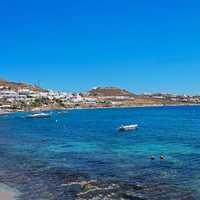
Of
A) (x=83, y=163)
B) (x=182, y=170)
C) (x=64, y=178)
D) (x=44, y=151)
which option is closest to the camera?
(x=64, y=178)

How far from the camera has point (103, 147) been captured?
8044 centimetres

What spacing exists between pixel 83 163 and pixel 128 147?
20763mm

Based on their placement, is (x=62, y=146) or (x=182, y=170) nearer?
(x=182, y=170)

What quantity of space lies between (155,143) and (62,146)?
59.5ft

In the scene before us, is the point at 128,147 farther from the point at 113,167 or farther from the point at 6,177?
the point at 6,177

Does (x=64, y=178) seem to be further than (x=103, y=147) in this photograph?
No

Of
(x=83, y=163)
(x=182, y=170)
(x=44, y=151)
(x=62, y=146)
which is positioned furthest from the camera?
(x=62, y=146)

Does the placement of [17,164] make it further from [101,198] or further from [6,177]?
[101,198]

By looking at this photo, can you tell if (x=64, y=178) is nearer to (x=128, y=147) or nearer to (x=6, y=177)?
(x=6, y=177)

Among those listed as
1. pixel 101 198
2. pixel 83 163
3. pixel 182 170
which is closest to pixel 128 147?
pixel 83 163

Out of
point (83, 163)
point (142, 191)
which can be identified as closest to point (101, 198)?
point (142, 191)

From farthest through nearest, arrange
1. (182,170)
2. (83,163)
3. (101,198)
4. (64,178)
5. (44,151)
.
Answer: (44,151) → (83,163) → (182,170) → (64,178) → (101,198)

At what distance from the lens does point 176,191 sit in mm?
42844

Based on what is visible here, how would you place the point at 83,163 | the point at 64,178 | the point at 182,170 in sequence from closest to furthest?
1. the point at 64,178
2. the point at 182,170
3. the point at 83,163
